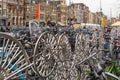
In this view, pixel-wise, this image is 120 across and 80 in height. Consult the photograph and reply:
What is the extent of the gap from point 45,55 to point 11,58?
4.06 ft

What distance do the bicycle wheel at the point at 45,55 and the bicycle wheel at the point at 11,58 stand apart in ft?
2.21

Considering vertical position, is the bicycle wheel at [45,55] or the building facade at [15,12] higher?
the building facade at [15,12]

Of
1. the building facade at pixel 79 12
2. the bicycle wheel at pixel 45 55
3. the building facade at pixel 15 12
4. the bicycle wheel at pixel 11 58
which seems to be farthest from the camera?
the building facade at pixel 79 12

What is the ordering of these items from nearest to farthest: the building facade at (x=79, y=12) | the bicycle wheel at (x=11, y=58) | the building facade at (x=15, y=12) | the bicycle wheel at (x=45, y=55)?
the bicycle wheel at (x=11, y=58) → the bicycle wheel at (x=45, y=55) → the building facade at (x=15, y=12) → the building facade at (x=79, y=12)

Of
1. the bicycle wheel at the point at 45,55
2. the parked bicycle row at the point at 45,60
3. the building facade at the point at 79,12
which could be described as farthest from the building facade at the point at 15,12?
the bicycle wheel at the point at 45,55

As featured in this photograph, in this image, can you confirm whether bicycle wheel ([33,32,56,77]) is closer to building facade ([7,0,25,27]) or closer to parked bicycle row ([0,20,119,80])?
parked bicycle row ([0,20,119,80])

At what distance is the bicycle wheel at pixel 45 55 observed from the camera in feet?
12.3

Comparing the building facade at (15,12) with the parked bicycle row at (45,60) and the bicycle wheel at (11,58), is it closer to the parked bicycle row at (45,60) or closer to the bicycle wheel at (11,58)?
the parked bicycle row at (45,60)

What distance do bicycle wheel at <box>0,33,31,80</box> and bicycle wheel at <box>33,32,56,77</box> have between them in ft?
2.21

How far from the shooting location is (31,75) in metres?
3.80

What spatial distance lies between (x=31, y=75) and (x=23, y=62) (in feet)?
3.16

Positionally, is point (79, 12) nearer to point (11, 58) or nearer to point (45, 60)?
point (45, 60)

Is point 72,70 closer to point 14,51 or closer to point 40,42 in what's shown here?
point 40,42

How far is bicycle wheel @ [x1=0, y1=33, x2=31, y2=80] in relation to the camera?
2.63 m
